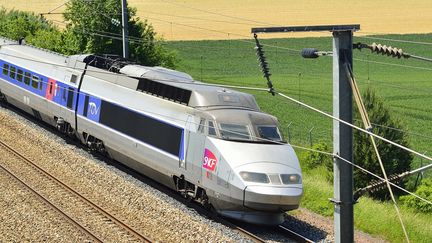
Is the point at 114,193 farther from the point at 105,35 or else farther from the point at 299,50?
the point at 299,50

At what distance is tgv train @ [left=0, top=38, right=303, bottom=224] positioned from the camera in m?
18.8

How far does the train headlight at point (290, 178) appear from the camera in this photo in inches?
740

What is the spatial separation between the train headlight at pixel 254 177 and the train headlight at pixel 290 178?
478 mm

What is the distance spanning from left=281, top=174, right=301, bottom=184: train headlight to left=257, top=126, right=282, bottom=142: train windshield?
1546 mm

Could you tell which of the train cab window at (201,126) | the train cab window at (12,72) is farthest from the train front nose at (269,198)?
the train cab window at (12,72)

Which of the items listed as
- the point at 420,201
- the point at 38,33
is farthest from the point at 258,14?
the point at 420,201

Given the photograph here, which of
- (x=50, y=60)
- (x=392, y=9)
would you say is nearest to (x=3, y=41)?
(x=50, y=60)

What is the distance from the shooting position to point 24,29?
58.5 metres

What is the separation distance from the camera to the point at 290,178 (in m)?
19.0

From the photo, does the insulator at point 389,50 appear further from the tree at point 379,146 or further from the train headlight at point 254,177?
the tree at point 379,146

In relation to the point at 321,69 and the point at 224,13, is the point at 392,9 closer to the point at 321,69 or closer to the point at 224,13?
the point at 224,13

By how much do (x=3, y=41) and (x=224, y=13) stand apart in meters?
60.2

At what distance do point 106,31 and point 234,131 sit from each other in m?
24.0

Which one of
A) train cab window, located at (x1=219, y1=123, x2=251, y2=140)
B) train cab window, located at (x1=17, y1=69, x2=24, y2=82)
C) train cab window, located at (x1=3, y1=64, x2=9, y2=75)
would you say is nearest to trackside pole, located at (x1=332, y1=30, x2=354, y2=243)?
train cab window, located at (x1=219, y1=123, x2=251, y2=140)
